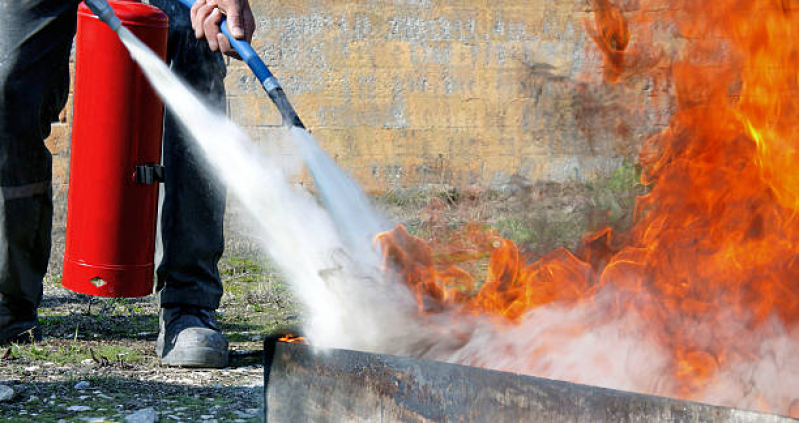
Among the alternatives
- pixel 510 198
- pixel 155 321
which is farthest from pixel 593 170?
pixel 155 321

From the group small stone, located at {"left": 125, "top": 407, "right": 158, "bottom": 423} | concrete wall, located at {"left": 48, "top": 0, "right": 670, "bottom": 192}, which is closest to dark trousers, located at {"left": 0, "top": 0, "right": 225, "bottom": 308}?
small stone, located at {"left": 125, "top": 407, "right": 158, "bottom": 423}

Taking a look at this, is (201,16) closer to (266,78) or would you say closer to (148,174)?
(266,78)

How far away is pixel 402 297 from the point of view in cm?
251

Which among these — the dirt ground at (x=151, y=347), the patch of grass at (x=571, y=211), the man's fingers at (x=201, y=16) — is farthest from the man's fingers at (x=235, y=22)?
the patch of grass at (x=571, y=211)

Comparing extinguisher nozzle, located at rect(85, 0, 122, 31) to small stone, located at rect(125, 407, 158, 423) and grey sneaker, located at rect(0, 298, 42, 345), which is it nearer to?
grey sneaker, located at rect(0, 298, 42, 345)

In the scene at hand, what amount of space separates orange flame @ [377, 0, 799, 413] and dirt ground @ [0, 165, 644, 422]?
0.72 meters

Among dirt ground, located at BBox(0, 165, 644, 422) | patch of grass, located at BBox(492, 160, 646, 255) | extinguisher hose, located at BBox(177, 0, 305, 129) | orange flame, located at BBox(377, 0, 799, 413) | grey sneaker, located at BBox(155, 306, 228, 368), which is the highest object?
extinguisher hose, located at BBox(177, 0, 305, 129)

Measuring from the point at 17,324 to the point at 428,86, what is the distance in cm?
551

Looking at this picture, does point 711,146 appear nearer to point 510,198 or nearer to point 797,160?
point 797,160

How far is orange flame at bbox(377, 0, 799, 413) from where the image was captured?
2326 mm

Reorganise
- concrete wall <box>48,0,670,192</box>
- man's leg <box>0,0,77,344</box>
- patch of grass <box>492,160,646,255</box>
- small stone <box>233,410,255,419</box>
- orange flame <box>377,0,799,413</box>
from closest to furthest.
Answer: orange flame <box>377,0,799,413</box> → small stone <box>233,410,255,419</box> → man's leg <box>0,0,77,344</box> → patch of grass <box>492,160,646,255</box> → concrete wall <box>48,0,670,192</box>

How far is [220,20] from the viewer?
3232 millimetres

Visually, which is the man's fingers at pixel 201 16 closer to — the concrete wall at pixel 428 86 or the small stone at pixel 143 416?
the small stone at pixel 143 416

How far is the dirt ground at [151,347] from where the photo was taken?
115 inches
